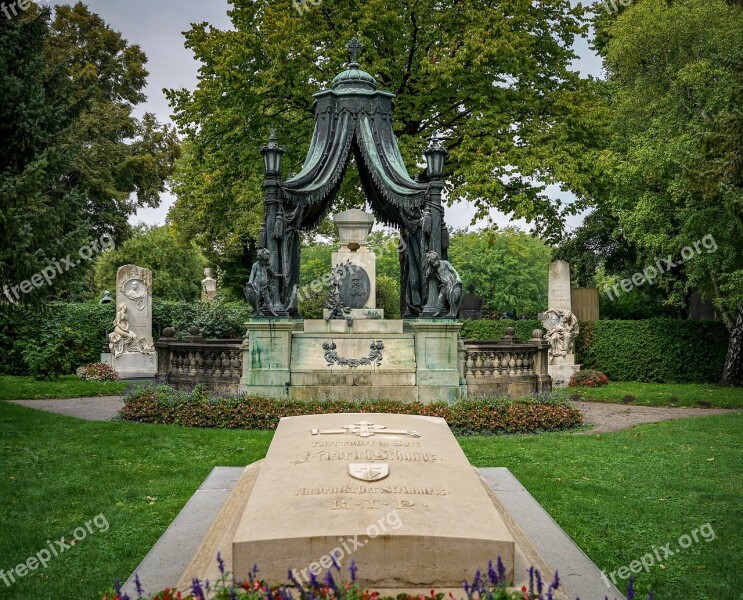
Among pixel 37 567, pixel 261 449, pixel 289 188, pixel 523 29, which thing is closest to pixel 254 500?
pixel 37 567

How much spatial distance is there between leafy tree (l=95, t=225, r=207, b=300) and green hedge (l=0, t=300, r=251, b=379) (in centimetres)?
1806

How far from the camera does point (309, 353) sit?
47.9 ft

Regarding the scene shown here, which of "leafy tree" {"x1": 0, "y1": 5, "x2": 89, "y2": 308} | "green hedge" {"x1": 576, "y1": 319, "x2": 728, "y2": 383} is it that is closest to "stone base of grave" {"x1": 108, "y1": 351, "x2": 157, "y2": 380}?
"leafy tree" {"x1": 0, "y1": 5, "x2": 89, "y2": 308}

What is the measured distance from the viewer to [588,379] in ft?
78.3

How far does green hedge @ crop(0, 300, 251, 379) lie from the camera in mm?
23705

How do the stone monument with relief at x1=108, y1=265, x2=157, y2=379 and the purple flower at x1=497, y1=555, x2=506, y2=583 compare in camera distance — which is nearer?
the purple flower at x1=497, y1=555, x2=506, y2=583

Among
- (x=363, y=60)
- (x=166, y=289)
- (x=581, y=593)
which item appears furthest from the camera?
(x=166, y=289)

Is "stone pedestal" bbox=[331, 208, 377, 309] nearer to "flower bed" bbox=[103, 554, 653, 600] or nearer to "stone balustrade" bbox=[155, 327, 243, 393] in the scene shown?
"stone balustrade" bbox=[155, 327, 243, 393]

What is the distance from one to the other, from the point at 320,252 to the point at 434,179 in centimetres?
3540

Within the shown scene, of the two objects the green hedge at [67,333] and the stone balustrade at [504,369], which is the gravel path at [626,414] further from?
the green hedge at [67,333]

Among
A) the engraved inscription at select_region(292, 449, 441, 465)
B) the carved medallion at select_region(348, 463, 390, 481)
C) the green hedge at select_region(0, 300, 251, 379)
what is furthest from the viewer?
the green hedge at select_region(0, 300, 251, 379)

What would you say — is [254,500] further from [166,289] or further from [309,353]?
[166,289]

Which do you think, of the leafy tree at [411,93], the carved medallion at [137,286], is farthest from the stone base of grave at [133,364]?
the leafy tree at [411,93]

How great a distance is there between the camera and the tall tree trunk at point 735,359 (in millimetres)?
22750
